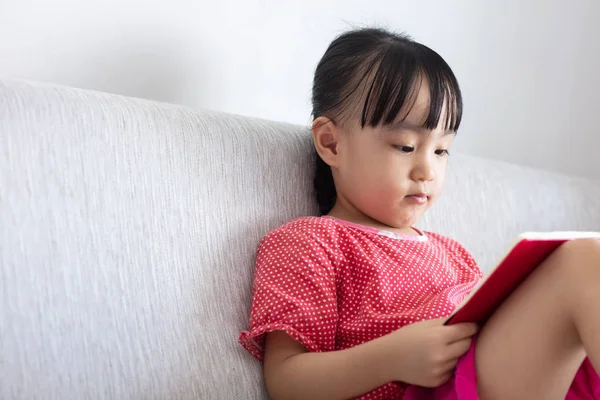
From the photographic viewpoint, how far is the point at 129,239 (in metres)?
1.01

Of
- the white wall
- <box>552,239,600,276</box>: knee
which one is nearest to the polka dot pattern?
<box>552,239,600,276</box>: knee

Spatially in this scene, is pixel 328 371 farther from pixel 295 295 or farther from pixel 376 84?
pixel 376 84

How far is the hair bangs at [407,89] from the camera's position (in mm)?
1146

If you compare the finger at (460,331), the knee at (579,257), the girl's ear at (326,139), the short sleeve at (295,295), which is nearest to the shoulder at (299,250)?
the short sleeve at (295,295)

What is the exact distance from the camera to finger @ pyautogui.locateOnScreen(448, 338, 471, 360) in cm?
90

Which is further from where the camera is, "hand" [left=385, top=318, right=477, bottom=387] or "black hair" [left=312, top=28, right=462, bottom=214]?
"black hair" [left=312, top=28, right=462, bottom=214]

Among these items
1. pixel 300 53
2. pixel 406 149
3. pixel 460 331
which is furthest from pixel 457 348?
pixel 300 53

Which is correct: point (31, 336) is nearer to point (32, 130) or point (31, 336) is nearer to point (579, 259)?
point (32, 130)

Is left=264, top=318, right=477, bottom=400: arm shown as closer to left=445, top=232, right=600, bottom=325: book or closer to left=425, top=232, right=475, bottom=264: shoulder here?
left=445, top=232, right=600, bottom=325: book

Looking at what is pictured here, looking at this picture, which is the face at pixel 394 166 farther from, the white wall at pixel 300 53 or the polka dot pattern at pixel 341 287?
the white wall at pixel 300 53

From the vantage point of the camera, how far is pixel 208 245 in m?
1.09

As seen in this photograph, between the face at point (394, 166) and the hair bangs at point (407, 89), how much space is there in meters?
0.01

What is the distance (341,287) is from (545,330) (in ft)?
1.14

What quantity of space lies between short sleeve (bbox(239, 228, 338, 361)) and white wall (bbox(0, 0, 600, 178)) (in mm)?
421
